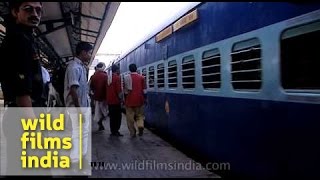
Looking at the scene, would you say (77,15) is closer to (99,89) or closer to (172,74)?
(99,89)

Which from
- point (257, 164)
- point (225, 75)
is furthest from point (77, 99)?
point (257, 164)

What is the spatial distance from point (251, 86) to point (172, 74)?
365cm

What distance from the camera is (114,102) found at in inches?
384

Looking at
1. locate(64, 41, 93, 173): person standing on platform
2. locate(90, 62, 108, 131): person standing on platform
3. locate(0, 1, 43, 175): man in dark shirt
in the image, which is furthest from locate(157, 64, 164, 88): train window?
locate(0, 1, 43, 175): man in dark shirt

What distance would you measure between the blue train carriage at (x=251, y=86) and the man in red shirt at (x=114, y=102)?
234 centimetres

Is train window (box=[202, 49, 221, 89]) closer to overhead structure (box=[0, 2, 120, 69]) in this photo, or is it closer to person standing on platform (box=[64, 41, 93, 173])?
person standing on platform (box=[64, 41, 93, 173])

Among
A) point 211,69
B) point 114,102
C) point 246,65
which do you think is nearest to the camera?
point 246,65

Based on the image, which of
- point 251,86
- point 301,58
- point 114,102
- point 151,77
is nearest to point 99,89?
point 114,102

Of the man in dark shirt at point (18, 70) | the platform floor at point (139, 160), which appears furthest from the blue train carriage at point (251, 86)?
the man in dark shirt at point (18, 70)

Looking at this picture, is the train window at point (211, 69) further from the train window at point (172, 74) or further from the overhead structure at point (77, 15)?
the overhead structure at point (77, 15)

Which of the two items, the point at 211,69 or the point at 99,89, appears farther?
A: the point at 99,89

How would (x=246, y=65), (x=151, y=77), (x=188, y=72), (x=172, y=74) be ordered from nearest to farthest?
(x=246, y=65) < (x=188, y=72) < (x=172, y=74) < (x=151, y=77)

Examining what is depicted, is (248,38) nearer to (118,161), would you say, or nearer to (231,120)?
(231,120)

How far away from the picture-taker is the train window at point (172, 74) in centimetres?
779
